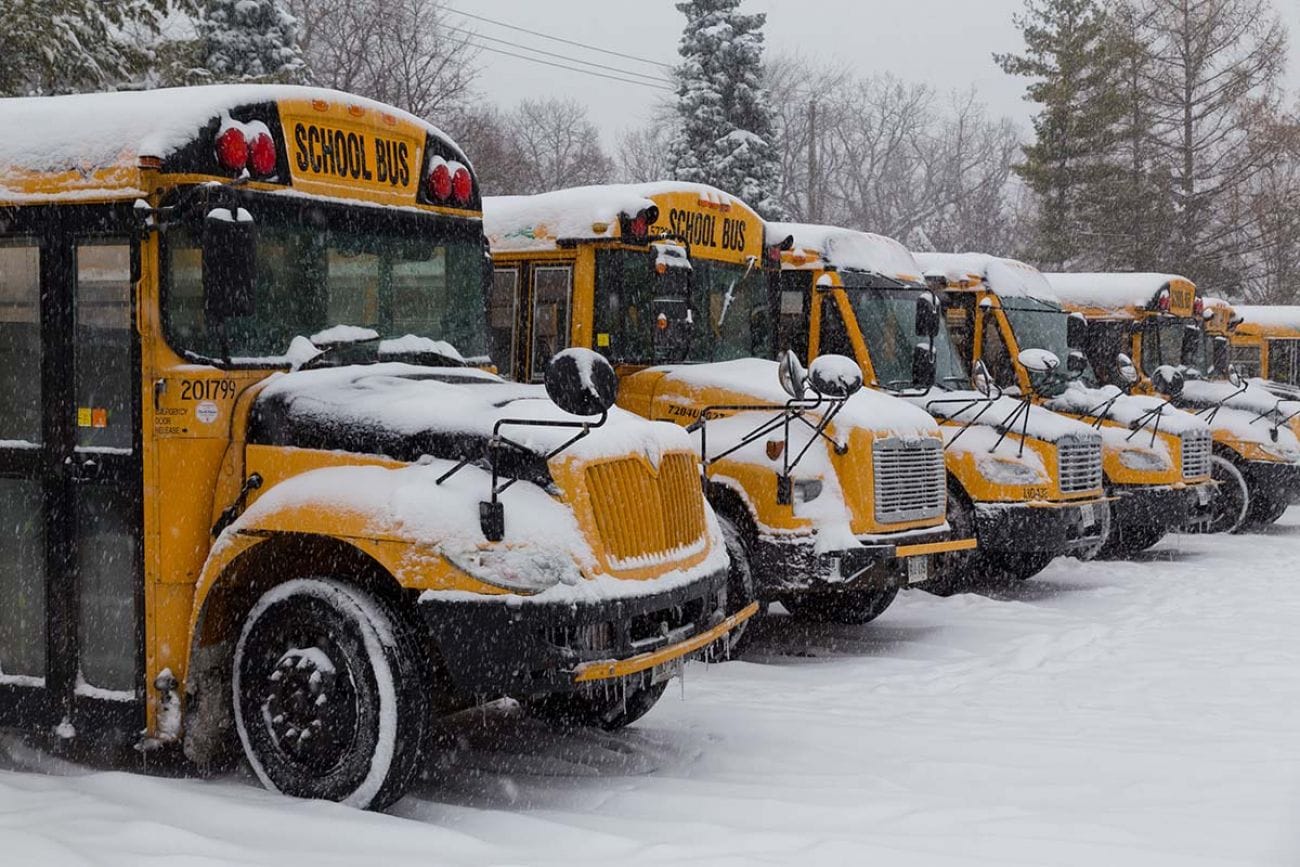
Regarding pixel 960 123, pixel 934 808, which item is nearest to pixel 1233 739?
pixel 934 808

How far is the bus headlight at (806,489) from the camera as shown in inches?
335

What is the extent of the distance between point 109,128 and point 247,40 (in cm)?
1931

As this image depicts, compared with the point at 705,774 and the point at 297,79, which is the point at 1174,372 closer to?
the point at 705,774

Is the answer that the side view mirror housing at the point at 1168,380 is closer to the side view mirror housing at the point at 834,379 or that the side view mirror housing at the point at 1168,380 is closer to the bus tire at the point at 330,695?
the side view mirror housing at the point at 834,379

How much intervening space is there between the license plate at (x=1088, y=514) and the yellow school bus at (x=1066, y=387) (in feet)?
5.82

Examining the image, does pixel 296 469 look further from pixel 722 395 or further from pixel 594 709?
pixel 722 395

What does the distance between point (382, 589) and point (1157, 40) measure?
33.2 meters

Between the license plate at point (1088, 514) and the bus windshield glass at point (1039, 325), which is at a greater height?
the bus windshield glass at point (1039, 325)

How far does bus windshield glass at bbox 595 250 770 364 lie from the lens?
908cm

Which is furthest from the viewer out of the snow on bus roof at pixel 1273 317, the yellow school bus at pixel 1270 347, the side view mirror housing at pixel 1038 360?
the snow on bus roof at pixel 1273 317

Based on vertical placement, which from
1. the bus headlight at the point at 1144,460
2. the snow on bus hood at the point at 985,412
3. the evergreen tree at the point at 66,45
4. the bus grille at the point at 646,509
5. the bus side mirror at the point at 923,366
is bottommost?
the bus headlight at the point at 1144,460

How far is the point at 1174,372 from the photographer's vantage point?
14.6 meters

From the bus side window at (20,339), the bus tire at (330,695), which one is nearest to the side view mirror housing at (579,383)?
the bus tire at (330,695)

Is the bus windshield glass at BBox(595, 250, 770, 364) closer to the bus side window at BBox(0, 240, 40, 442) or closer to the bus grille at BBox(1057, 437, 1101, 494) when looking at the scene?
the bus grille at BBox(1057, 437, 1101, 494)
